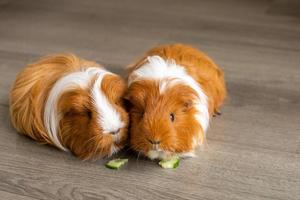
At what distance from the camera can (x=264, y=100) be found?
162cm

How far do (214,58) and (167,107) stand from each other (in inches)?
33.4

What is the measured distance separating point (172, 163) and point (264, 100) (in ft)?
1.66

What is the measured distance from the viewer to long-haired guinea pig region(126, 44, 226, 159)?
1.17m

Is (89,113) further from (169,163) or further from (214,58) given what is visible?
(214,58)

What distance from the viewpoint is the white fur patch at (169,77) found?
48.7 inches

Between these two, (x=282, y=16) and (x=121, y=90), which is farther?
(x=282, y=16)

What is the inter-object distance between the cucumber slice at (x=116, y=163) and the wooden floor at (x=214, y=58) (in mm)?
14

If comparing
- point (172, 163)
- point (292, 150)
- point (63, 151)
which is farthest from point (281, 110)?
point (63, 151)

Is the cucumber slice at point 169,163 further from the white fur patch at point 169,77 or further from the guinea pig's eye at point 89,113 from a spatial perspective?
the guinea pig's eye at point 89,113

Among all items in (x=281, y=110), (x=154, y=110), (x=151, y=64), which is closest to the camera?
(x=154, y=110)

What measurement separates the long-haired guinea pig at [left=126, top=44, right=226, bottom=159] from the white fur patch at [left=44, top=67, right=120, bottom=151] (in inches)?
2.7

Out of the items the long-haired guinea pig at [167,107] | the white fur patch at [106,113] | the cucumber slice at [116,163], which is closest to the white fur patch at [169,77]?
the long-haired guinea pig at [167,107]

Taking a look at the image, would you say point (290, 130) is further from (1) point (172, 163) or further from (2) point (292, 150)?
(1) point (172, 163)

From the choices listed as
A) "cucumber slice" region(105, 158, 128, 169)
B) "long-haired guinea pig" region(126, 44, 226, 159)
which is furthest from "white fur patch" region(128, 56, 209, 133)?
"cucumber slice" region(105, 158, 128, 169)
